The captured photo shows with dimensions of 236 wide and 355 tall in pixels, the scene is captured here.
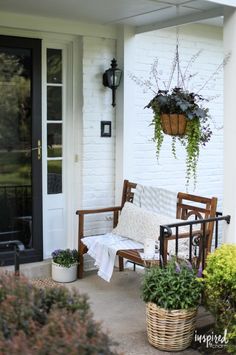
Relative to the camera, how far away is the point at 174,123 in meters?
4.26

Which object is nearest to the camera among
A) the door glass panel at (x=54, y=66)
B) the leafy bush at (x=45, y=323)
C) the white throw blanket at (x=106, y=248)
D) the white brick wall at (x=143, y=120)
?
the leafy bush at (x=45, y=323)

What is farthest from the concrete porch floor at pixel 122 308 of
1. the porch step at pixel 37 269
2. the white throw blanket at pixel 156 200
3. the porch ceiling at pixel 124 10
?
the porch ceiling at pixel 124 10

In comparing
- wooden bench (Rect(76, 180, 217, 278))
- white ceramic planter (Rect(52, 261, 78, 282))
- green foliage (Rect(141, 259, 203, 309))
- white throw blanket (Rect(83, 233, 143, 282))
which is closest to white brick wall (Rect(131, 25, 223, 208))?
wooden bench (Rect(76, 180, 217, 278))

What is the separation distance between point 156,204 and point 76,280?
1.03 meters

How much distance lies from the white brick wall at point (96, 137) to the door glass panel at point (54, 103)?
0.24m

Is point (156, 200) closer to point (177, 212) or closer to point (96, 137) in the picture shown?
point (177, 212)

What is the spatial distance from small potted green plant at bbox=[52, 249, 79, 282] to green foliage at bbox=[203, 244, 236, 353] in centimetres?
180

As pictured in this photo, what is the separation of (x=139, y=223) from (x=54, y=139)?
3.91 ft

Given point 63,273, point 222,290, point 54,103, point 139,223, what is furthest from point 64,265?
point 222,290

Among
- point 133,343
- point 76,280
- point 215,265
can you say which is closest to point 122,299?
point 76,280

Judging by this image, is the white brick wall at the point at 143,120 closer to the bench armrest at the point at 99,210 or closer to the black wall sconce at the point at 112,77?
the black wall sconce at the point at 112,77

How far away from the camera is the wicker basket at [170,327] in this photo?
3383 mm

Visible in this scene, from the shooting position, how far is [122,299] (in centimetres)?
455

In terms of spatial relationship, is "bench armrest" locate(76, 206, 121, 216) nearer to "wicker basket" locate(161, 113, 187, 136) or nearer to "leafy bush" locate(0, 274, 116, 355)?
"wicker basket" locate(161, 113, 187, 136)
